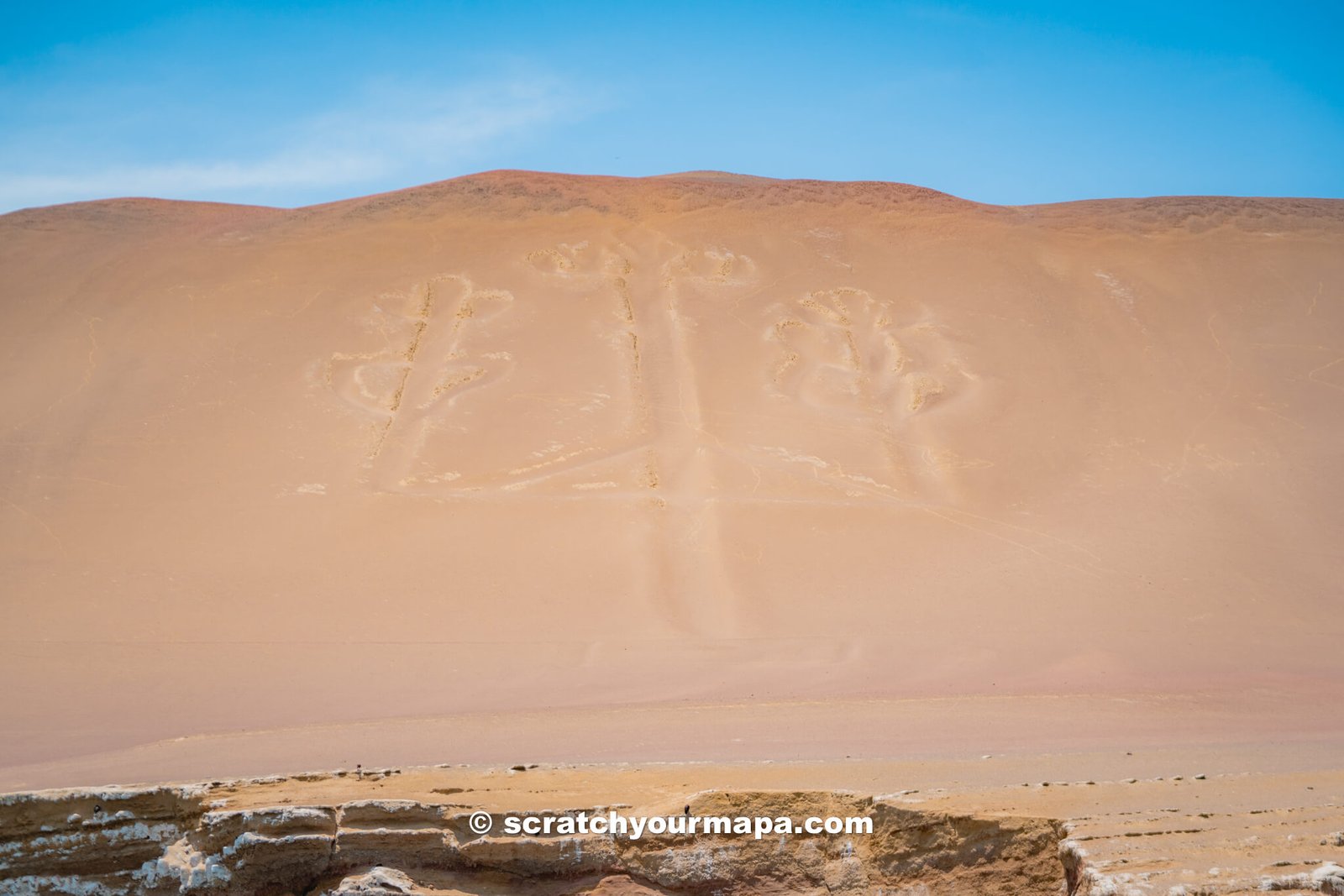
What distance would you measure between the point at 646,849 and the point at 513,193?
16535 millimetres

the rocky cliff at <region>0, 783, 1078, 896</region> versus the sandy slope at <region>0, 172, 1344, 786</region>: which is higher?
the sandy slope at <region>0, 172, 1344, 786</region>

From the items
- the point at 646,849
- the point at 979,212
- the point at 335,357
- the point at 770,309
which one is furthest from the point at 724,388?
the point at 646,849

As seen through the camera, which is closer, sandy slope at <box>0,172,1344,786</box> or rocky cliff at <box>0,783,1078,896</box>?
rocky cliff at <box>0,783,1078,896</box>

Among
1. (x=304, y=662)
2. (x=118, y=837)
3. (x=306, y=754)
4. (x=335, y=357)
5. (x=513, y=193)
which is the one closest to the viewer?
(x=118, y=837)

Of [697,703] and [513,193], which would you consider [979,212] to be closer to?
[513,193]

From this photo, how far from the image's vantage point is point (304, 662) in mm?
10977

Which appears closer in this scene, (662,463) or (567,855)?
(567,855)

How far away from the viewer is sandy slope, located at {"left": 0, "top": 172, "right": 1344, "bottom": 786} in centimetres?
1049

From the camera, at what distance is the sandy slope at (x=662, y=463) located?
10492mm

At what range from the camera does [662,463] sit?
48.9 feet

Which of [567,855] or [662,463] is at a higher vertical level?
[662,463]

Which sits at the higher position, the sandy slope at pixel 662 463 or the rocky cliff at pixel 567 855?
the sandy slope at pixel 662 463

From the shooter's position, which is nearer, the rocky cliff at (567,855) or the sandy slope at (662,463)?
the rocky cliff at (567,855)

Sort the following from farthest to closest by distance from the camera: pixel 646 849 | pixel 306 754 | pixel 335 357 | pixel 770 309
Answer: pixel 770 309, pixel 335 357, pixel 306 754, pixel 646 849
